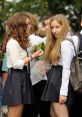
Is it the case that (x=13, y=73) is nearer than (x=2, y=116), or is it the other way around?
(x=13, y=73)

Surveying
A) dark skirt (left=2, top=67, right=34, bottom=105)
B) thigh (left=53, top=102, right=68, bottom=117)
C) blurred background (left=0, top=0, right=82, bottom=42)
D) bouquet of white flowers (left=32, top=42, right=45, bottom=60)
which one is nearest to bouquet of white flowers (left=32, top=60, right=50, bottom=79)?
bouquet of white flowers (left=32, top=42, right=45, bottom=60)

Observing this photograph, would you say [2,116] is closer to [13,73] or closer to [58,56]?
[13,73]

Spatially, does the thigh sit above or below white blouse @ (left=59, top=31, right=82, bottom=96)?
Answer: below

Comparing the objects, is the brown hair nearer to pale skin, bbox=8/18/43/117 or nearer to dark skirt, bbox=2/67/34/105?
pale skin, bbox=8/18/43/117

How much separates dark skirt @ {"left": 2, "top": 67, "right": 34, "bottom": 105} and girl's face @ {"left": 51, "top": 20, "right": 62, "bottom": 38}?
68 centimetres

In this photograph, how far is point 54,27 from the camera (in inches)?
242

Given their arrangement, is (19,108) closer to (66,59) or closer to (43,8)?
(66,59)

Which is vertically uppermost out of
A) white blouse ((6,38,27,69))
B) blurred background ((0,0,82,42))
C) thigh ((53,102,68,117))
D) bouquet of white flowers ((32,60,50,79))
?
blurred background ((0,0,82,42))

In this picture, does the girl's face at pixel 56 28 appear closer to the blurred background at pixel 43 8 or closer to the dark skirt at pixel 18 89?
the dark skirt at pixel 18 89

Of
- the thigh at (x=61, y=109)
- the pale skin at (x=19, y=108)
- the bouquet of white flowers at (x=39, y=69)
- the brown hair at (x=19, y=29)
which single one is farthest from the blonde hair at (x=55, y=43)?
the thigh at (x=61, y=109)

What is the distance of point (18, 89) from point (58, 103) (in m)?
0.62

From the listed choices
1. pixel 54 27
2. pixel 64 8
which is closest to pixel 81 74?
pixel 54 27

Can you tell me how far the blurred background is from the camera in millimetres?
16438

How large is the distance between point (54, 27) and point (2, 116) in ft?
8.28
